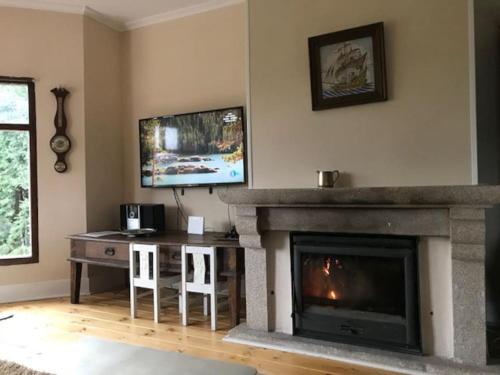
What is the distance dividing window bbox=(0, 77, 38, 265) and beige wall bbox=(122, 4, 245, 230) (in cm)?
94

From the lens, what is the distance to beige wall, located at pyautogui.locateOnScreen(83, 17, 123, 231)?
4113mm

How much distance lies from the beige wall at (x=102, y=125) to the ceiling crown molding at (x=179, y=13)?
0.92 ft

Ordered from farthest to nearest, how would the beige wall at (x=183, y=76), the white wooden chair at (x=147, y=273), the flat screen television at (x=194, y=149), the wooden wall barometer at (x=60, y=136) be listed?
1. the wooden wall barometer at (x=60, y=136)
2. the beige wall at (x=183, y=76)
3. the flat screen television at (x=194, y=149)
4. the white wooden chair at (x=147, y=273)

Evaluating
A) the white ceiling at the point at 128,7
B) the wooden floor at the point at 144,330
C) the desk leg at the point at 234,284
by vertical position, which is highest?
the white ceiling at the point at 128,7

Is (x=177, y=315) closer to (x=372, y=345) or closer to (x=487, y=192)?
(x=372, y=345)

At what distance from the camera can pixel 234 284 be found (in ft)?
9.91

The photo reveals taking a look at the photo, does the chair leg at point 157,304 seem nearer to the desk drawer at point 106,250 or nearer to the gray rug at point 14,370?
the desk drawer at point 106,250

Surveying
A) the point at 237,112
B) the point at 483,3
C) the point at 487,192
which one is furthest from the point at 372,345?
the point at 483,3

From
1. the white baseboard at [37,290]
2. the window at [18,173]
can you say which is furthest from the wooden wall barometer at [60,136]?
the white baseboard at [37,290]

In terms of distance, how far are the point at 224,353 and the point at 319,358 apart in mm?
624

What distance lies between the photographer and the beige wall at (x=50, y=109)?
387 centimetres

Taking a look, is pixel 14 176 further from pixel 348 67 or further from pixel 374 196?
pixel 374 196

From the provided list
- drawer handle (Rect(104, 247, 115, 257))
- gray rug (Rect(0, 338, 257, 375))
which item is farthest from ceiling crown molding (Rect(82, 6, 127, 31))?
gray rug (Rect(0, 338, 257, 375))

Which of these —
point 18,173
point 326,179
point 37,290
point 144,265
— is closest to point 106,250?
point 144,265
